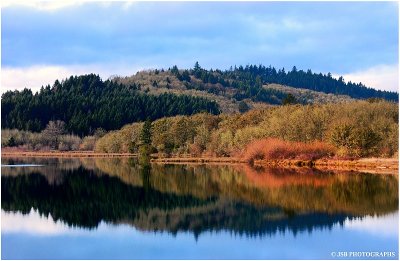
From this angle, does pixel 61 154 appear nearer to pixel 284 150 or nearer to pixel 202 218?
pixel 284 150

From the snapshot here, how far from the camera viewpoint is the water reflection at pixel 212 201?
26.6m

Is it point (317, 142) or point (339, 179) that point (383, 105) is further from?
point (339, 179)

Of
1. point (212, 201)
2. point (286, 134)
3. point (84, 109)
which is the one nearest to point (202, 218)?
point (212, 201)

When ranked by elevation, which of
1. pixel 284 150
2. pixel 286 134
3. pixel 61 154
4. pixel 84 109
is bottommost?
pixel 61 154

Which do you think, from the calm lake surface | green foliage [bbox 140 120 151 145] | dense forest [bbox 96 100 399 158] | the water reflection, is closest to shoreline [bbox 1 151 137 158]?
green foliage [bbox 140 120 151 145]

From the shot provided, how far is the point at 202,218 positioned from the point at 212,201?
221 inches

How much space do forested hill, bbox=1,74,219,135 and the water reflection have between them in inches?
3840

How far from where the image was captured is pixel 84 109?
6220 inches

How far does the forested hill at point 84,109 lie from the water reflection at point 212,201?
9753cm

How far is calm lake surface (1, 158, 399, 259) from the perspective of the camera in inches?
838

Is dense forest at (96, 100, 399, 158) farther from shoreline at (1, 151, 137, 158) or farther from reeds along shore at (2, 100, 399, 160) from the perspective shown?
shoreline at (1, 151, 137, 158)

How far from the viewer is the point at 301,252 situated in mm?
20516

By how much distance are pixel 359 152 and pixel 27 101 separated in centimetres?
11365

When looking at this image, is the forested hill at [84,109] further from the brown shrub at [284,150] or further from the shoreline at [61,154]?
the brown shrub at [284,150]
